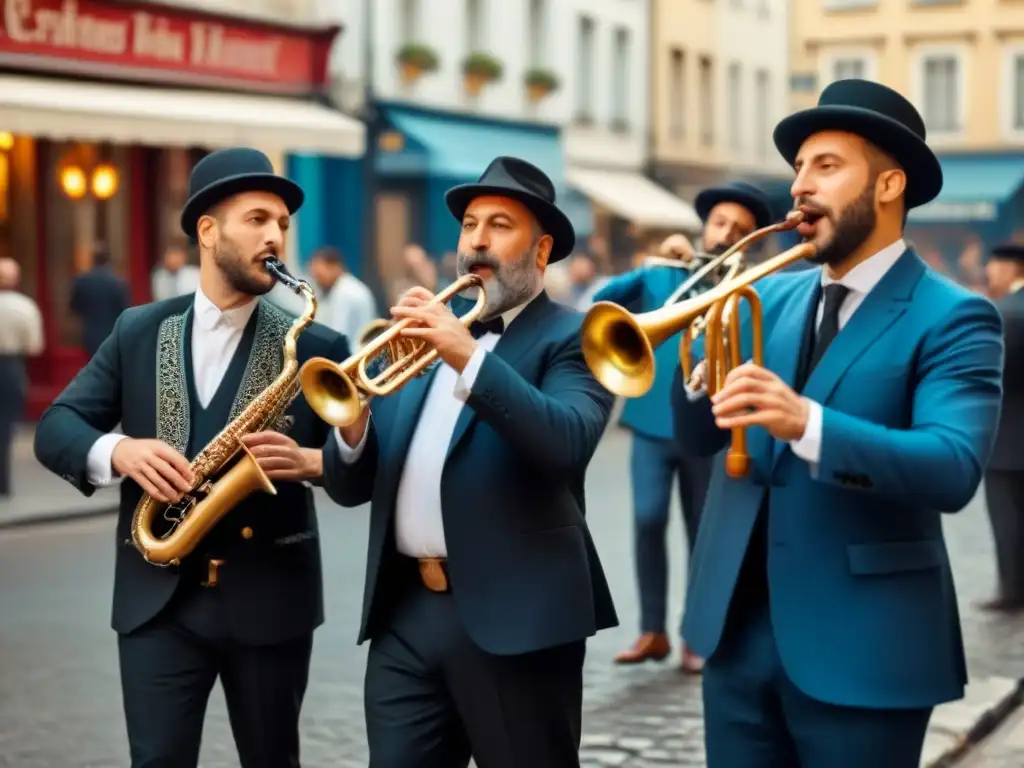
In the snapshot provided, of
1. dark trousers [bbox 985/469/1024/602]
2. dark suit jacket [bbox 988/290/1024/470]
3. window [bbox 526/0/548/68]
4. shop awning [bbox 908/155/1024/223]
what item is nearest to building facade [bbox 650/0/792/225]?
shop awning [bbox 908/155/1024/223]

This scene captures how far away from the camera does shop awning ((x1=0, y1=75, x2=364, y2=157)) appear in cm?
1917

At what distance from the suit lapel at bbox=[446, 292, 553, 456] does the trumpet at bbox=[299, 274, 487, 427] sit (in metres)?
0.27

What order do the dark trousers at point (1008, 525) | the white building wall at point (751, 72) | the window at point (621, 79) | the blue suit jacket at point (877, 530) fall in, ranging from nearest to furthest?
the blue suit jacket at point (877, 530), the dark trousers at point (1008, 525), the window at point (621, 79), the white building wall at point (751, 72)

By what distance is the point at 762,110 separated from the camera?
48.5 meters

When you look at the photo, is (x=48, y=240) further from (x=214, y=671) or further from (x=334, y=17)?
(x=214, y=671)

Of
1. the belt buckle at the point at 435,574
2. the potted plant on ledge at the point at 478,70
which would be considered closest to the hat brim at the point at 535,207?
the belt buckle at the point at 435,574

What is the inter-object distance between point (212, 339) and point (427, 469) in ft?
2.67

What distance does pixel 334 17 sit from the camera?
88.8 ft

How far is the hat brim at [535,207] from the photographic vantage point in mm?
4570

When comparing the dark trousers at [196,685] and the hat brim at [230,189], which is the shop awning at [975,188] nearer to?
the hat brim at [230,189]

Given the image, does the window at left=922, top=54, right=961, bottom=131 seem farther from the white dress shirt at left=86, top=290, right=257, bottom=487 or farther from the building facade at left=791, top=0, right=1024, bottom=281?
the white dress shirt at left=86, top=290, right=257, bottom=487

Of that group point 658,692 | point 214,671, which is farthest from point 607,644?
point 214,671

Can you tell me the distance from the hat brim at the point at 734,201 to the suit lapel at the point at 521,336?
11.3 ft

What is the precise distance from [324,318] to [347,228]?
1102 cm
